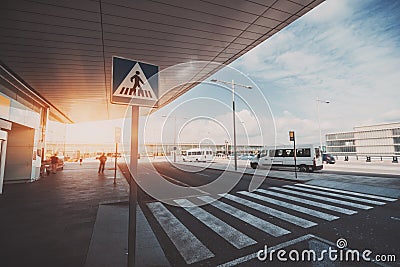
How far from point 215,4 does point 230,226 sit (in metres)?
5.05

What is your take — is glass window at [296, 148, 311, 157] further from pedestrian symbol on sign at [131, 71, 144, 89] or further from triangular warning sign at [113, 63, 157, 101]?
pedestrian symbol on sign at [131, 71, 144, 89]

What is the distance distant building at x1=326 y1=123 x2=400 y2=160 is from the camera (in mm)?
65188

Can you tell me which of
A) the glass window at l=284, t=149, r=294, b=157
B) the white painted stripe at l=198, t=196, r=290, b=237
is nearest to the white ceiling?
the white painted stripe at l=198, t=196, r=290, b=237

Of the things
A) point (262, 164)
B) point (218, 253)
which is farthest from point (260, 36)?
point (262, 164)

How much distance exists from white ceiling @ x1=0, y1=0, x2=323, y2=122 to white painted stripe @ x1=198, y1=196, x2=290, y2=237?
5068mm

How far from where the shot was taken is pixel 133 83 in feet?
8.45

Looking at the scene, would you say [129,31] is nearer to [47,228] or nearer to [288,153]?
[47,228]

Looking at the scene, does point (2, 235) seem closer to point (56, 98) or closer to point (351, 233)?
point (351, 233)

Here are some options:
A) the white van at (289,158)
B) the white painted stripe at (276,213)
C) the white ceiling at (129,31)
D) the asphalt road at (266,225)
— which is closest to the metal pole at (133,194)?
the asphalt road at (266,225)

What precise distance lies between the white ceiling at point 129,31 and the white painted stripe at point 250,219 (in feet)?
16.6

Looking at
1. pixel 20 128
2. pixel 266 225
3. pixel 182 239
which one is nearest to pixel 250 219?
pixel 266 225

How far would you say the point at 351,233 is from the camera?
439cm

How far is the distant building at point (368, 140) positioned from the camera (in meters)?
65.2

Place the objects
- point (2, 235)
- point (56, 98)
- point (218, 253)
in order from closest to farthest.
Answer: point (218, 253)
point (2, 235)
point (56, 98)
